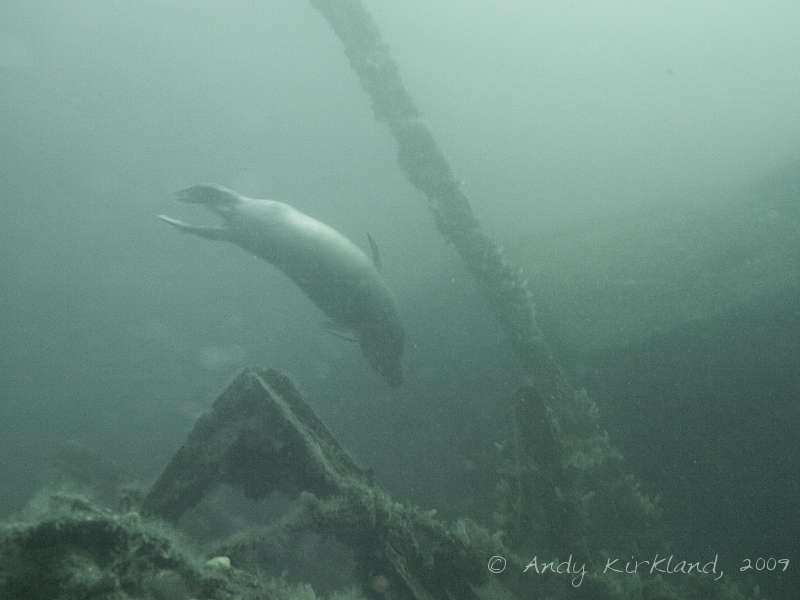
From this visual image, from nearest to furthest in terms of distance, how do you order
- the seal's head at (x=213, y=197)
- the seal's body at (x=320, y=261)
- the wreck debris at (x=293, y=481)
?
the wreck debris at (x=293, y=481) < the seal's body at (x=320, y=261) < the seal's head at (x=213, y=197)

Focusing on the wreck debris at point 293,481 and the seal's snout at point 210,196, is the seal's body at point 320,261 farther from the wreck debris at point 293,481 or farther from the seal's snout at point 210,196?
the wreck debris at point 293,481

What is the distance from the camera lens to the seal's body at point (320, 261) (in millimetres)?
6422

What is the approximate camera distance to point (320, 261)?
641cm

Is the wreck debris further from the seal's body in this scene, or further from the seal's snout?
the seal's snout

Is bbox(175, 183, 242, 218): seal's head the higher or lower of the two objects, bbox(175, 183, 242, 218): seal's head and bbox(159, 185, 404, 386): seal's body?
the higher

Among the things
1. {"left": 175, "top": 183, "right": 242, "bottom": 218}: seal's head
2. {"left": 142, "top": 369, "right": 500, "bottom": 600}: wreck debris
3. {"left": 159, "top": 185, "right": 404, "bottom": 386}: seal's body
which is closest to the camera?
{"left": 142, "top": 369, "right": 500, "bottom": 600}: wreck debris

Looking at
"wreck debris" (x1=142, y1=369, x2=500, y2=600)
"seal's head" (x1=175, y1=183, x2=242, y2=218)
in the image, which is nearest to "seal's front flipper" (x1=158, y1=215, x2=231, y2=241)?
"seal's head" (x1=175, y1=183, x2=242, y2=218)

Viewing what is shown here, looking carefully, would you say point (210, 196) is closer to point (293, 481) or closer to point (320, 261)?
point (320, 261)

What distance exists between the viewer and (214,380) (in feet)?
77.7

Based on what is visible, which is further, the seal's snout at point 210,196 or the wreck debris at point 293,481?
the seal's snout at point 210,196

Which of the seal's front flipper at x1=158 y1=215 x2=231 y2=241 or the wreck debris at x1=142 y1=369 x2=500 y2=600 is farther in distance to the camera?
the seal's front flipper at x1=158 y1=215 x2=231 y2=241

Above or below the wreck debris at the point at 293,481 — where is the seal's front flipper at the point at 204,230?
above

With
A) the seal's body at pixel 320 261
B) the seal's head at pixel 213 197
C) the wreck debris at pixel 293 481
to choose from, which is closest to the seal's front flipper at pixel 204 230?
the seal's body at pixel 320 261

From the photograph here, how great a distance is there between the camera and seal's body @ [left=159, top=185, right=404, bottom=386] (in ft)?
21.1
